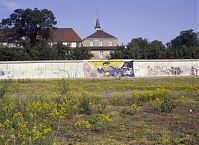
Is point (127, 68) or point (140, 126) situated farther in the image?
point (127, 68)

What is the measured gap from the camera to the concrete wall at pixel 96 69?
129 feet

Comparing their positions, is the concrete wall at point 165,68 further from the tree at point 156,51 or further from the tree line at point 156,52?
the tree at point 156,51

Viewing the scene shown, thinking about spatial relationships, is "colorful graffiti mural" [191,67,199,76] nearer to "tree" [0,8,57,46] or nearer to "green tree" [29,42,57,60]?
"green tree" [29,42,57,60]

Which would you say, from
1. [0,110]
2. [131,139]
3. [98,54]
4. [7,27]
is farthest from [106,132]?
[98,54]

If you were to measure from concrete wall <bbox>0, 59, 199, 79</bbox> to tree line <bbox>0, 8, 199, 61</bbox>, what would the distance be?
49.3 ft

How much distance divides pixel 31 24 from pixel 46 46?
13.7 meters

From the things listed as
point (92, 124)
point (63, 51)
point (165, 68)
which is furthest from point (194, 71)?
point (92, 124)

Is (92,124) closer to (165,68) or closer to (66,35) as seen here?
(165,68)

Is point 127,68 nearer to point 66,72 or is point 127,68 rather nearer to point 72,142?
point 66,72

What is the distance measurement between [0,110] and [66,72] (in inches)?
1257

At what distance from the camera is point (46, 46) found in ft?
186

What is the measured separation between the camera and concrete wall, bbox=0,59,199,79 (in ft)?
129

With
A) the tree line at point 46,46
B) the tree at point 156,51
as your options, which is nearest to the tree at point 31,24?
the tree line at point 46,46

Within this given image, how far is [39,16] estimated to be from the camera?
6669cm
